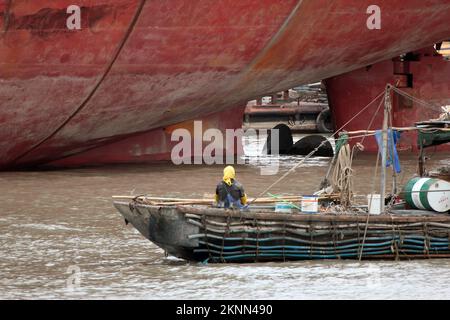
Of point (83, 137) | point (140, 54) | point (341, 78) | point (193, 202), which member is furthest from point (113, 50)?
point (341, 78)

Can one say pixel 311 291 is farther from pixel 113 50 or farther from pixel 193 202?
pixel 113 50

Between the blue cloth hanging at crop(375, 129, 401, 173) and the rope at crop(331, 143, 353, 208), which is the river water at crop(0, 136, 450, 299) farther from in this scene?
the blue cloth hanging at crop(375, 129, 401, 173)

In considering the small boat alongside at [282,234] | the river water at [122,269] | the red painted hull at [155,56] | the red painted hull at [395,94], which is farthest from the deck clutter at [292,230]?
the red painted hull at [395,94]

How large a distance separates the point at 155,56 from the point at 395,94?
7.17 m

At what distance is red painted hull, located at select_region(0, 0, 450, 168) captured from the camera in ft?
55.0

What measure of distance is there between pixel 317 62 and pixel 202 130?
2.85 metres

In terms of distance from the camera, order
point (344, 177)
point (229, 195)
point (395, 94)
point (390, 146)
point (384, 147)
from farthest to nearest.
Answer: point (395, 94), point (390, 146), point (344, 177), point (384, 147), point (229, 195)

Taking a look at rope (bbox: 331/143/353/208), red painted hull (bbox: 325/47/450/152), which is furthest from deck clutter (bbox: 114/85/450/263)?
red painted hull (bbox: 325/47/450/152)

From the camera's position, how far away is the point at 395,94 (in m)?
23.0

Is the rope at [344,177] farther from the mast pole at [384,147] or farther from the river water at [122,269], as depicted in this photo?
the river water at [122,269]

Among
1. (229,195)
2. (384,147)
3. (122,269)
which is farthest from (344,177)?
(122,269)

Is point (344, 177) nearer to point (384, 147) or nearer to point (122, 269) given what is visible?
point (384, 147)

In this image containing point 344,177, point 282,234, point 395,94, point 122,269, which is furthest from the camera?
point 395,94

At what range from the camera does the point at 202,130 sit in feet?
69.7
